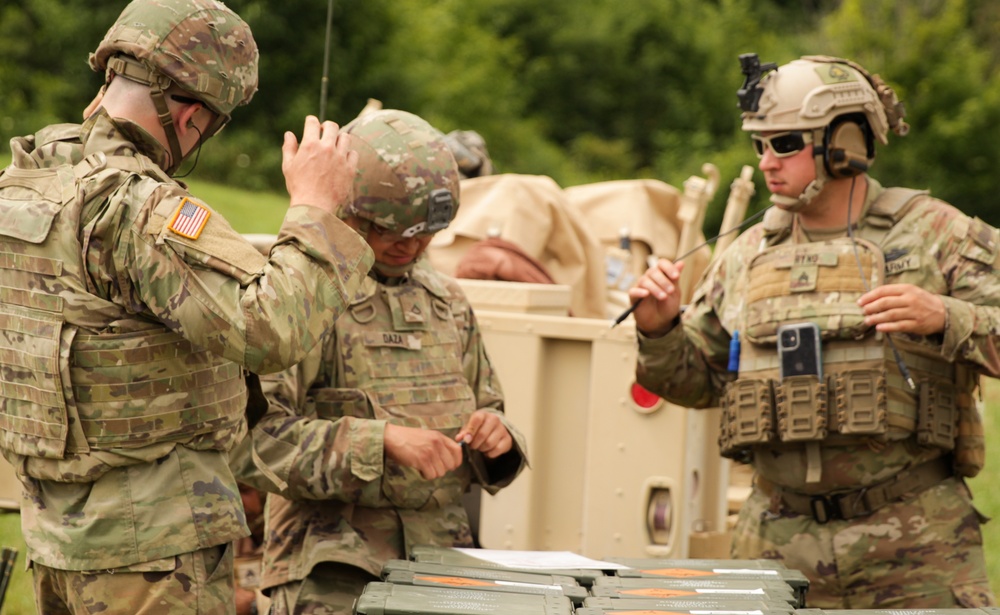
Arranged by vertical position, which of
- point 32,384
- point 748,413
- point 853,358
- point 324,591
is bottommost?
point 324,591

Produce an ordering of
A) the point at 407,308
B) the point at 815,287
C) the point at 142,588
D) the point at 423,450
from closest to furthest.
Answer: the point at 142,588
the point at 423,450
the point at 407,308
the point at 815,287

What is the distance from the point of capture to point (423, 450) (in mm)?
3807

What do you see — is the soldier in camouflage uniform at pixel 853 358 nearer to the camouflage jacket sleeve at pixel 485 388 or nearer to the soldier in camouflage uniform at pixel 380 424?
the camouflage jacket sleeve at pixel 485 388

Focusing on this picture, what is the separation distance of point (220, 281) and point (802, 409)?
210 centimetres

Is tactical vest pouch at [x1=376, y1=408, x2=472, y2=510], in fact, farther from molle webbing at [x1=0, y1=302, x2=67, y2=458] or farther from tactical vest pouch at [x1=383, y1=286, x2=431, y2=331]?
molle webbing at [x1=0, y1=302, x2=67, y2=458]

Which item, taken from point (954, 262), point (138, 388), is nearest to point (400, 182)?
point (138, 388)

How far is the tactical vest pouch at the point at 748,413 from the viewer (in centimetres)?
445

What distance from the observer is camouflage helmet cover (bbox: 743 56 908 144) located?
14.7ft

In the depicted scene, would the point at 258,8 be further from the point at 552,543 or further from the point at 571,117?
the point at 552,543

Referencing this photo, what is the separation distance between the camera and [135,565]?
3170 millimetres

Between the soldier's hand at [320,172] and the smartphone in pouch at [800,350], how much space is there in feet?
5.70

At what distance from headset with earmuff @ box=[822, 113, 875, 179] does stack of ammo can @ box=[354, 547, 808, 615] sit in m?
1.43

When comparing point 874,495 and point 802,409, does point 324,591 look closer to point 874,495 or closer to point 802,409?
point 802,409

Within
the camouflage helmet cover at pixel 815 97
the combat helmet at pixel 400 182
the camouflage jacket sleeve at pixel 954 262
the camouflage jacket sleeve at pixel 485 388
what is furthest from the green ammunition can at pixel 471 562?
the camouflage helmet cover at pixel 815 97
